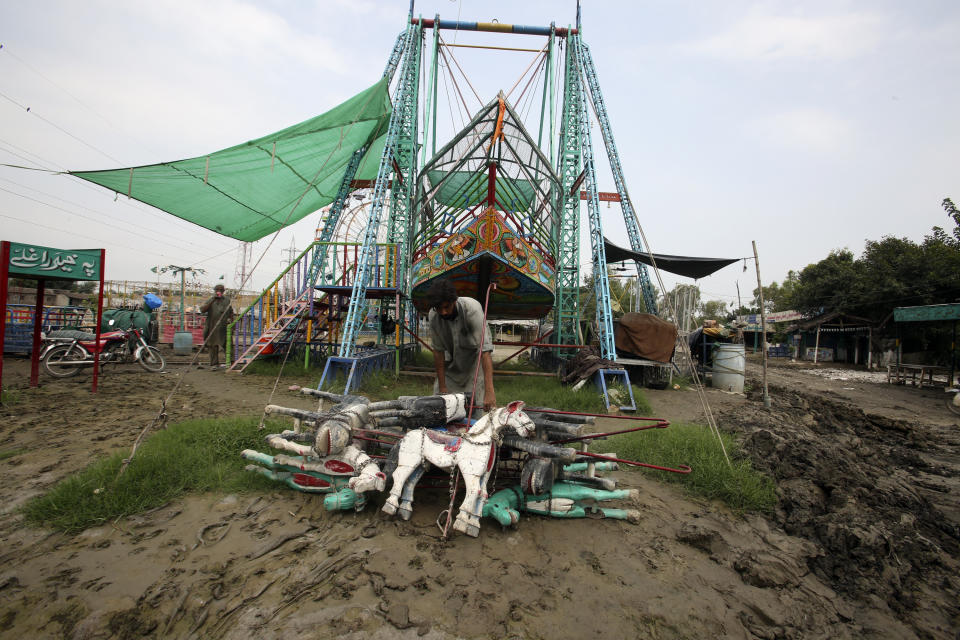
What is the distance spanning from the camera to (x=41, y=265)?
513cm

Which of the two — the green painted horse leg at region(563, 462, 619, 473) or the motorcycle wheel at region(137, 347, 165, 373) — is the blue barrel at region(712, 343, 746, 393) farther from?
the motorcycle wheel at region(137, 347, 165, 373)

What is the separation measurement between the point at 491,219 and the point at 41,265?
6132mm

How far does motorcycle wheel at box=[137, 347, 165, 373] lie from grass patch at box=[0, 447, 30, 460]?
493 centimetres

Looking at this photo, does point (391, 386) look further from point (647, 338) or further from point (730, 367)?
point (730, 367)

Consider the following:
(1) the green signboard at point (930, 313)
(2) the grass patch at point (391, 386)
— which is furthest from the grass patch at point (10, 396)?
(1) the green signboard at point (930, 313)

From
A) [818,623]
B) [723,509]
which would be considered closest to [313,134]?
[723,509]

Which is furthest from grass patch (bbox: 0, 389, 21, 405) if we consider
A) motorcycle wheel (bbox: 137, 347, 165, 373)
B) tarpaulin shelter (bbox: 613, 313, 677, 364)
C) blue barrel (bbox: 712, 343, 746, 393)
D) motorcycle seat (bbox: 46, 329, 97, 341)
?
blue barrel (bbox: 712, 343, 746, 393)

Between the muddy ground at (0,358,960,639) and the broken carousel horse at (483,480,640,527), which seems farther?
the broken carousel horse at (483,480,640,527)

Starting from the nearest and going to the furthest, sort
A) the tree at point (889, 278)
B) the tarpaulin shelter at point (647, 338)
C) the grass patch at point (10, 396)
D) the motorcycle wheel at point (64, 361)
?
the grass patch at point (10, 396) < the motorcycle wheel at point (64, 361) < the tarpaulin shelter at point (647, 338) < the tree at point (889, 278)

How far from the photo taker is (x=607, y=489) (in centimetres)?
261

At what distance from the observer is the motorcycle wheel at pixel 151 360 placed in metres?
7.62

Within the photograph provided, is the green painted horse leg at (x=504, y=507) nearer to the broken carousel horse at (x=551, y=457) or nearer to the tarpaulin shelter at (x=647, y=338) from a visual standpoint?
the broken carousel horse at (x=551, y=457)

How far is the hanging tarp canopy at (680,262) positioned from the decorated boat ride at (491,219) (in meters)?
2.06

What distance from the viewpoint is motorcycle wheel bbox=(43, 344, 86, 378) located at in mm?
6538
